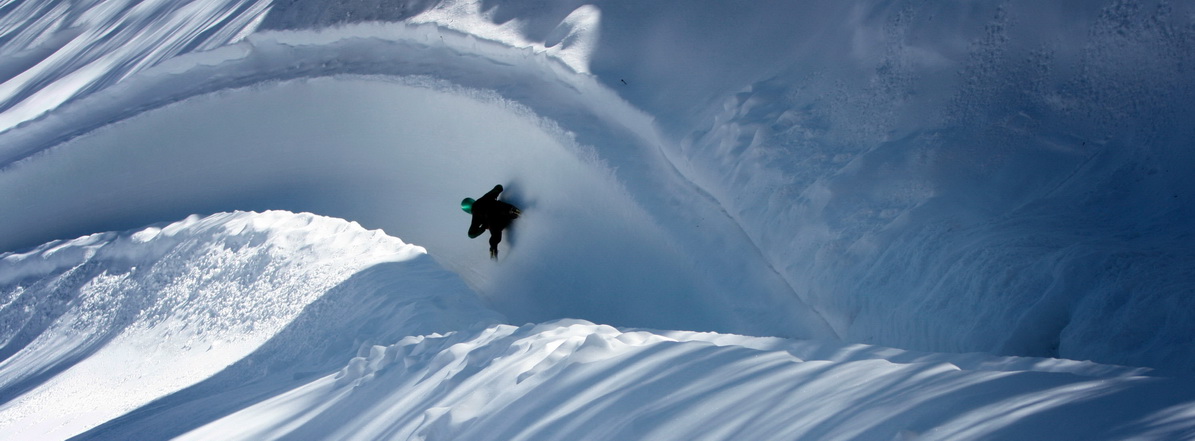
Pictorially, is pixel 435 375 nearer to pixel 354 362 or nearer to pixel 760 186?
pixel 354 362

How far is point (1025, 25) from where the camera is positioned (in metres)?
3.25

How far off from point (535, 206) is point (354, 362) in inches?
81.7

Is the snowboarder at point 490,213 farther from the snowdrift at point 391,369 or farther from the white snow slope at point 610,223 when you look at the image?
the snowdrift at point 391,369

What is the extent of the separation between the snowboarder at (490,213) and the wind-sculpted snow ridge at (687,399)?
214cm

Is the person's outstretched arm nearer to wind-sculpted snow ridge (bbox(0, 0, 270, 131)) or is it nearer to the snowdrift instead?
the snowdrift

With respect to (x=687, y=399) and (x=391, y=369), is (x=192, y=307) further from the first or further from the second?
(x=687, y=399)

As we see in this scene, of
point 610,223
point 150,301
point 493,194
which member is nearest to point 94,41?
point 150,301

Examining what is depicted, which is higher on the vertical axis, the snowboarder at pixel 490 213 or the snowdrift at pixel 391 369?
the snowboarder at pixel 490 213

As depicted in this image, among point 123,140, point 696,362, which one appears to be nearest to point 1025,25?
point 696,362

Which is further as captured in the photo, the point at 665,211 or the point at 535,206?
the point at 535,206

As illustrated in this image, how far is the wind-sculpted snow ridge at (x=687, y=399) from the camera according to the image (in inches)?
52.8

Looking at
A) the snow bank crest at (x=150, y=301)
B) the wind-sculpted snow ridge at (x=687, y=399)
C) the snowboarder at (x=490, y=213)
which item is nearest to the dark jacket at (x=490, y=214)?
the snowboarder at (x=490, y=213)

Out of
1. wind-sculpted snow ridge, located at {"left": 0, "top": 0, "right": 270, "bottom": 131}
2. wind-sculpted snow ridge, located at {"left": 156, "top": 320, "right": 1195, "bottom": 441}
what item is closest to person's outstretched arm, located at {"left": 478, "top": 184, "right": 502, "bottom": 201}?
wind-sculpted snow ridge, located at {"left": 156, "top": 320, "right": 1195, "bottom": 441}

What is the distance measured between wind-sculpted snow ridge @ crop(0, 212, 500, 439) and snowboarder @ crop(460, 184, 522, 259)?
467 millimetres
